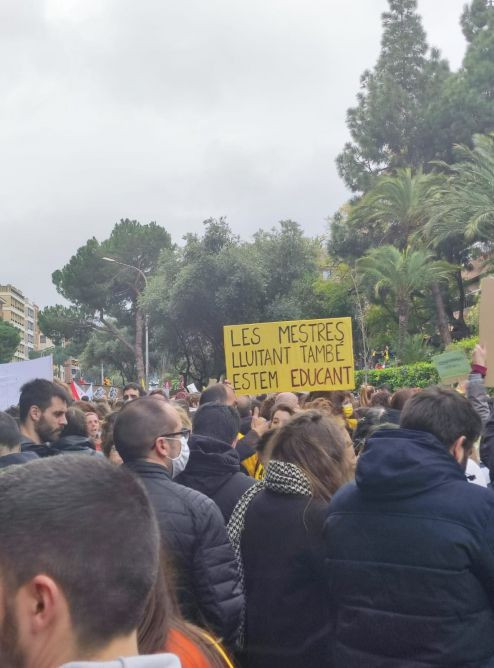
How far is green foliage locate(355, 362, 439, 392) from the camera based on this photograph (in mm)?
24766

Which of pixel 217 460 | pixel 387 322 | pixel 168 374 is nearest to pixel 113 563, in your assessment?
pixel 217 460

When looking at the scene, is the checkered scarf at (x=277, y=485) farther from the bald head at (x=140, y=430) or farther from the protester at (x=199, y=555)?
the bald head at (x=140, y=430)

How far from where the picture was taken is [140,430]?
11.2 ft

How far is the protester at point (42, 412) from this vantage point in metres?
5.33

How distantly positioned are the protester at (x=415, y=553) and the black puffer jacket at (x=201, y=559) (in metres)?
0.43

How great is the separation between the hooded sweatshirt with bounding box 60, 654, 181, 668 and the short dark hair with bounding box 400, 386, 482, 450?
174 centimetres

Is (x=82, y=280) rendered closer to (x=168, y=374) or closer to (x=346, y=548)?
(x=168, y=374)

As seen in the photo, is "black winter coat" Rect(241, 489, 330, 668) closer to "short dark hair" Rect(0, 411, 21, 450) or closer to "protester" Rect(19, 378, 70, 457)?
"short dark hair" Rect(0, 411, 21, 450)

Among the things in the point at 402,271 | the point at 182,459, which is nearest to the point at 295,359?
the point at 182,459

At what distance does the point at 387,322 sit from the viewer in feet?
137

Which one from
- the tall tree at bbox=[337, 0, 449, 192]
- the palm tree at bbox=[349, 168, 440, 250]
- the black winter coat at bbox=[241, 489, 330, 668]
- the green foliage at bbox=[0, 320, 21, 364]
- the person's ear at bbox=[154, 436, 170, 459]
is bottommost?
the black winter coat at bbox=[241, 489, 330, 668]

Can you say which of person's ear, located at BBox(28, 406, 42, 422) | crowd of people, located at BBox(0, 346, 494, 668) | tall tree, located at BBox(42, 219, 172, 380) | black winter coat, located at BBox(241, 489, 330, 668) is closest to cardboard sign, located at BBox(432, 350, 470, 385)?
crowd of people, located at BBox(0, 346, 494, 668)

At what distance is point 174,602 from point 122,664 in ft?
1.97

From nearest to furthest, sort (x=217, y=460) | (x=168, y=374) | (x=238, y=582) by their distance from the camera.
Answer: (x=238, y=582) < (x=217, y=460) < (x=168, y=374)
